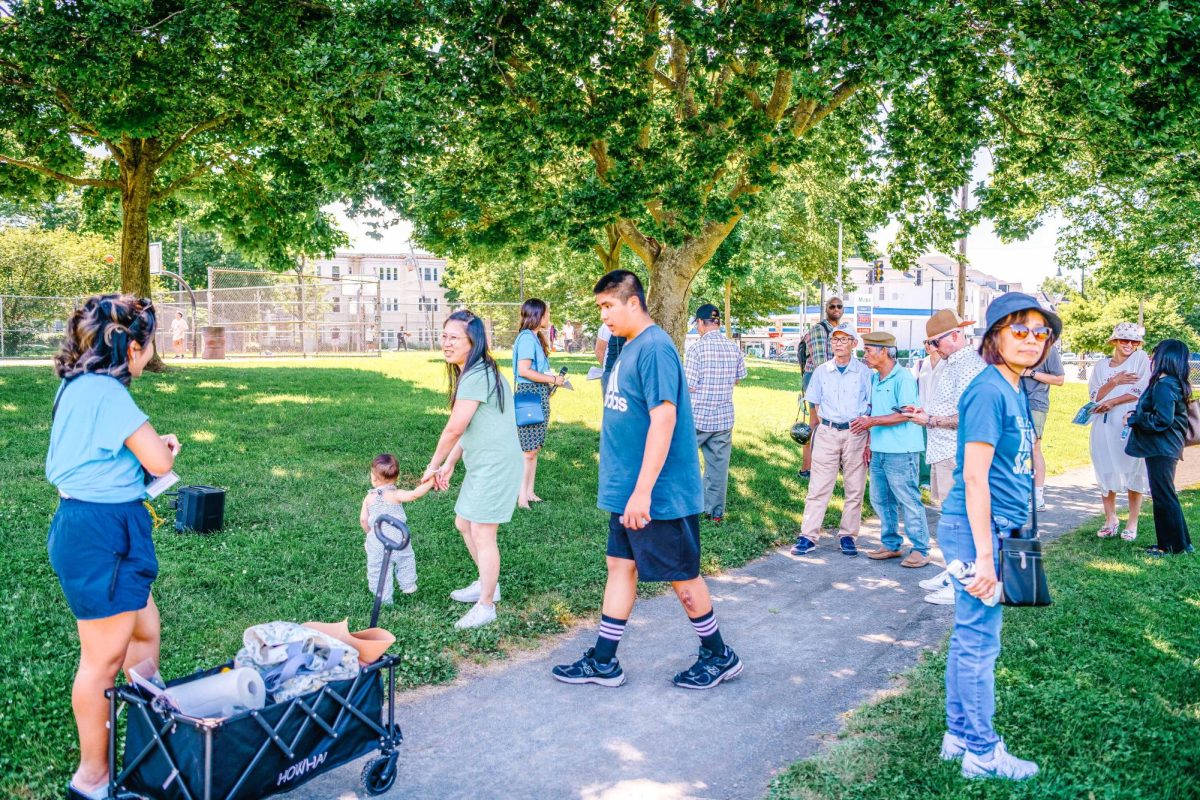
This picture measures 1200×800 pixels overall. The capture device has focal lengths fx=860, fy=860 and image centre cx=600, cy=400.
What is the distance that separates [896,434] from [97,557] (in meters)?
6.26

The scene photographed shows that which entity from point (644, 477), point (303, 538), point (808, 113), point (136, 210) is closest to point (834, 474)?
point (644, 477)

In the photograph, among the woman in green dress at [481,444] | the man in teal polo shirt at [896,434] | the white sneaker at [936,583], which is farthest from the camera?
the man in teal polo shirt at [896,434]

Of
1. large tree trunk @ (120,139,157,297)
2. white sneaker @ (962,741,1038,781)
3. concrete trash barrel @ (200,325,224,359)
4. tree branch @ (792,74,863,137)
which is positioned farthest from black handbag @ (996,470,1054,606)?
concrete trash barrel @ (200,325,224,359)

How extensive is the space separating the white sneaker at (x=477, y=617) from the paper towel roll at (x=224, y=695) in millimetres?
2374

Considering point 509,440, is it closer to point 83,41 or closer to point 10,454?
point 10,454

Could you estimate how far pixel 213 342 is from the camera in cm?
2738

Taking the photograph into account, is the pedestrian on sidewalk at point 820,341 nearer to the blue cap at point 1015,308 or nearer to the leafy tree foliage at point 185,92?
the leafy tree foliage at point 185,92

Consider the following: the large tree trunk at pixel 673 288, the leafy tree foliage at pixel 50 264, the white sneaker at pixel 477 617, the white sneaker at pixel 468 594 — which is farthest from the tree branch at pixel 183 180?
the leafy tree foliage at pixel 50 264

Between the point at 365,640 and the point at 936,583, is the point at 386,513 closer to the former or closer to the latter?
the point at 365,640

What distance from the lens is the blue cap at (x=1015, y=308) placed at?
3734mm

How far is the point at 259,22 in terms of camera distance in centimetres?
1114

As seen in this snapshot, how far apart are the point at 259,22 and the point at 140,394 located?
6957mm

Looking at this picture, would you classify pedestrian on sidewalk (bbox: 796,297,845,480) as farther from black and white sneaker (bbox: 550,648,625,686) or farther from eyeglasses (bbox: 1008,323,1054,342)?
eyeglasses (bbox: 1008,323,1054,342)

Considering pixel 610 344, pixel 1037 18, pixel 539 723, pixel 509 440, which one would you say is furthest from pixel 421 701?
pixel 1037 18
